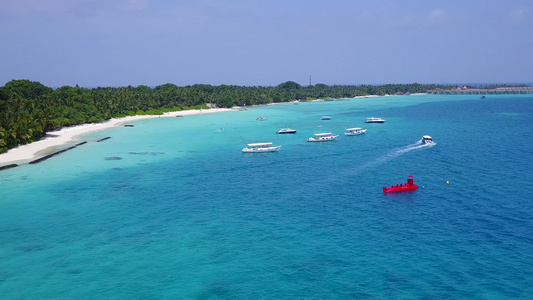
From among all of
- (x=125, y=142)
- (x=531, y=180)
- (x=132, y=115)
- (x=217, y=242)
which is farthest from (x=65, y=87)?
(x=531, y=180)

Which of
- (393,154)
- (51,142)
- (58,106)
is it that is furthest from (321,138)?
(58,106)

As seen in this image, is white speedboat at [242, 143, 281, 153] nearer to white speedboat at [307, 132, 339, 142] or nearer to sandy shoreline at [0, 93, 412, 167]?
white speedboat at [307, 132, 339, 142]

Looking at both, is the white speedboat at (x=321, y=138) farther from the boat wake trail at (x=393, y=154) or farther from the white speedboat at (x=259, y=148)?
the boat wake trail at (x=393, y=154)

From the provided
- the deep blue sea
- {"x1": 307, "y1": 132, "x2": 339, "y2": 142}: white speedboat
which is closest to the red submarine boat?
the deep blue sea

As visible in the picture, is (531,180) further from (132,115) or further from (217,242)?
(132,115)

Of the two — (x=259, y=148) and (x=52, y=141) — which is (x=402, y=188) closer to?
(x=259, y=148)
